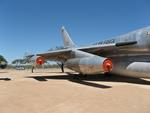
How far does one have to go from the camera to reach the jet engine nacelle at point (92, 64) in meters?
15.5

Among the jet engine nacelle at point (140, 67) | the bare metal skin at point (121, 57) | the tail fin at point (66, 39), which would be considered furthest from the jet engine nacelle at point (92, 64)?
the tail fin at point (66, 39)

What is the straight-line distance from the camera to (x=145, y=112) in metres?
7.88

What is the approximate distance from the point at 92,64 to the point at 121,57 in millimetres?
3968

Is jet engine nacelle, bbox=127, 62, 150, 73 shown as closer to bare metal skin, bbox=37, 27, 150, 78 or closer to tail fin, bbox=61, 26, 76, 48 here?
bare metal skin, bbox=37, 27, 150, 78

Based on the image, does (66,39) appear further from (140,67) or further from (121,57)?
(140,67)

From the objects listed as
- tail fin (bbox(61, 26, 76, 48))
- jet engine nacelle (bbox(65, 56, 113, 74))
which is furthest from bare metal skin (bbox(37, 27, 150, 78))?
tail fin (bbox(61, 26, 76, 48))

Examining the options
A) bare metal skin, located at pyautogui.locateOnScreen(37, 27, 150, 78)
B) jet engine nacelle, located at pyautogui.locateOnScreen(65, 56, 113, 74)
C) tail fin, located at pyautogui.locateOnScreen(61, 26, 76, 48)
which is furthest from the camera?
tail fin, located at pyautogui.locateOnScreen(61, 26, 76, 48)

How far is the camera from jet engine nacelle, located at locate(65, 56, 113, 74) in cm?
1551

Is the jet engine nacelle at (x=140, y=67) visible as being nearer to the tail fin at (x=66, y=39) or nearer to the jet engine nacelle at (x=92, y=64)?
the jet engine nacelle at (x=92, y=64)

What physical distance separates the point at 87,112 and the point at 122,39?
12.1 m

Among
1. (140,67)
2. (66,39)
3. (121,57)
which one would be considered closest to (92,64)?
(140,67)

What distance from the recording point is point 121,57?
1928 centimetres

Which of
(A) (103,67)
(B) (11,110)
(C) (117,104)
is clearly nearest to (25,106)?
(B) (11,110)

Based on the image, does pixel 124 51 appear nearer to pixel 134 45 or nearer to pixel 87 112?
pixel 134 45
